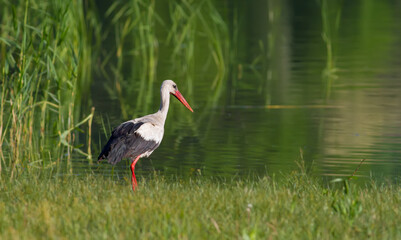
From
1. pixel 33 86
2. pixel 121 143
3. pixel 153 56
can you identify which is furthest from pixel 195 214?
pixel 153 56

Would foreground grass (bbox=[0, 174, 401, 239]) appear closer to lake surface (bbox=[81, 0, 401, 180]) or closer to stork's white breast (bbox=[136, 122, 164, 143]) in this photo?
stork's white breast (bbox=[136, 122, 164, 143])

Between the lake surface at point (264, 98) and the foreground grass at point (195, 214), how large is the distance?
1.66 metres

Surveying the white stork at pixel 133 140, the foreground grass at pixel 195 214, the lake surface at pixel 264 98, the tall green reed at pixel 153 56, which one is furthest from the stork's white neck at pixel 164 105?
the tall green reed at pixel 153 56

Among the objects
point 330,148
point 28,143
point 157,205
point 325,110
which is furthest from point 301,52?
point 157,205

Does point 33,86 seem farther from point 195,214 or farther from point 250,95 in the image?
point 250,95

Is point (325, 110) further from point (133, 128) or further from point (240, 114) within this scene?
point (133, 128)

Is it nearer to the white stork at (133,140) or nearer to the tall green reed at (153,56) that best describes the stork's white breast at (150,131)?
the white stork at (133,140)

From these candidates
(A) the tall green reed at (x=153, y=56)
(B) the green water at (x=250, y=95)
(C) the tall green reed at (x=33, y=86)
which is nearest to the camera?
(C) the tall green reed at (x=33, y=86)

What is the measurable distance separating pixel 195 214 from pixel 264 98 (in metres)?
8.81

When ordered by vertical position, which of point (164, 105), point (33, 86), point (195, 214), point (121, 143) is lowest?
point (195, 214)

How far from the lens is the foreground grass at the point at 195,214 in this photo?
550cm

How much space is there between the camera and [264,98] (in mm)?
14633

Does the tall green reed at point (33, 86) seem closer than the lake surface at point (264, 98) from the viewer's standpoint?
Yes

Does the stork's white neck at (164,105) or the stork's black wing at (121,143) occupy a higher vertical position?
the stork's white neck at (164,105)
